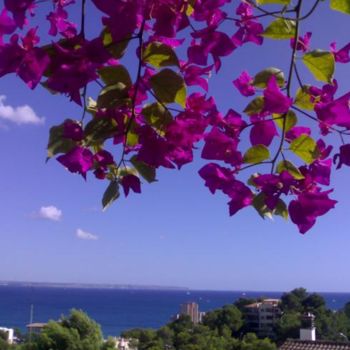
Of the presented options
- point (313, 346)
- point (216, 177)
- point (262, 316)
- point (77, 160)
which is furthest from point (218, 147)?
point (262, 316)

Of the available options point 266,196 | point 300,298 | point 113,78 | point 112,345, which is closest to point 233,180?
point 266,196

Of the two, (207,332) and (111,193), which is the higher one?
(111,193)

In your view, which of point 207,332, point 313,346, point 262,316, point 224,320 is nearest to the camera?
point 313,346

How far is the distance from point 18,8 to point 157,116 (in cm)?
16

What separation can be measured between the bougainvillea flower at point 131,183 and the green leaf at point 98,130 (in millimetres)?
75

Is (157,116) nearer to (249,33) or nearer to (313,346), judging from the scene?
(249,33)

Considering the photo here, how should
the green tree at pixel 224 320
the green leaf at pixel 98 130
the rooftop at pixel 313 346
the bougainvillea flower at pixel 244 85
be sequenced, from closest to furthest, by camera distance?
the green leaf at pixel 98 130
the bougainvillea flower at pixel 244 85
the rooftop at pixel 313 346
the green tree at pixel 224 320

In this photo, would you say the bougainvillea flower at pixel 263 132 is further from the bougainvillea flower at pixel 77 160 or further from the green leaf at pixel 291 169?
the bougainvillea flower at pixel 77 160

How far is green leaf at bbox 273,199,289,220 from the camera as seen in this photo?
499mm

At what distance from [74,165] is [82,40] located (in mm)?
125

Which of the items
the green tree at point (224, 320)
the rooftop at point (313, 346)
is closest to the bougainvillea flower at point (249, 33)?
the rooftop at point (313, 346)

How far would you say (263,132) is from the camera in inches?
19.8

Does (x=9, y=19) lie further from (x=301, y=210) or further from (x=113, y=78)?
(x=301, y=210)

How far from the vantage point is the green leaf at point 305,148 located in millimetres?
502
